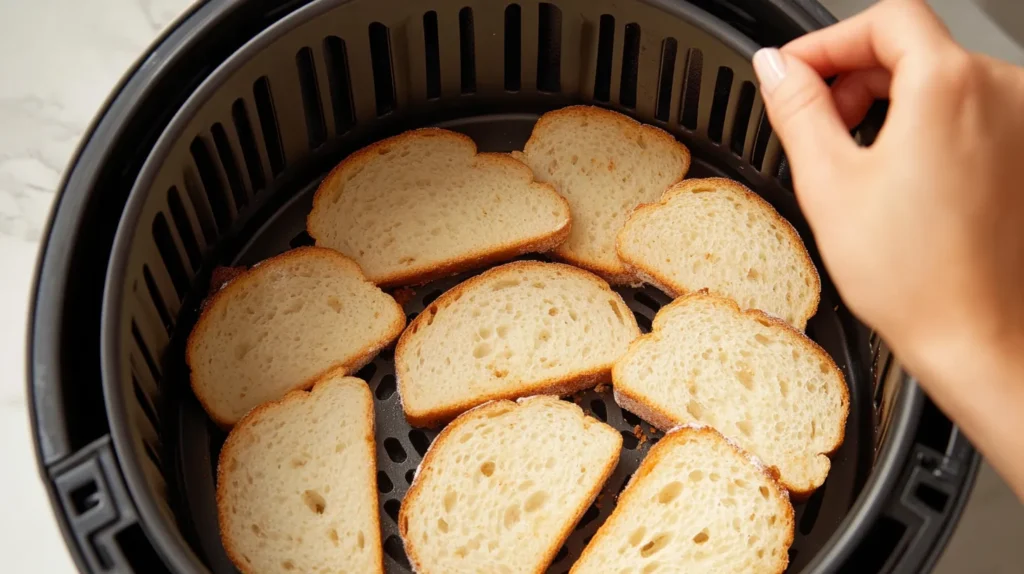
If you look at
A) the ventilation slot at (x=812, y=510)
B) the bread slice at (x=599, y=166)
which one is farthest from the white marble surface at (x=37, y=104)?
the ventilation slot at (x=812, y=510)

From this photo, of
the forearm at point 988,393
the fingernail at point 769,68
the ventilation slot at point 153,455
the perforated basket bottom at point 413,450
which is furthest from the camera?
the perforated basket bottom at point 413,450

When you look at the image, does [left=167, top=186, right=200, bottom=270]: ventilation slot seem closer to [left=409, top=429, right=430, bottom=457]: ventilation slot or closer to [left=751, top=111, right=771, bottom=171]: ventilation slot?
[left=409, top=429, right=430, bottom=457]: ventilation slot

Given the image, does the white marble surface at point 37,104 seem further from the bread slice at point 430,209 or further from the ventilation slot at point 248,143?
the bread slice at point 430,209

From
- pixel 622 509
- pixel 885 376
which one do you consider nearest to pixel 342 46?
pixel 622 509

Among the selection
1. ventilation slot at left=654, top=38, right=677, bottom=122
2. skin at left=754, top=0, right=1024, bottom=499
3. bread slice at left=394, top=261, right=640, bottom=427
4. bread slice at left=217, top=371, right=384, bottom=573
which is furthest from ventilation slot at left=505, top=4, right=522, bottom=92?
skin at left=754, top=0, right=1024, bottom=499

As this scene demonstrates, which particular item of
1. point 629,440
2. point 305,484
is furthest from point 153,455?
point 629,440
